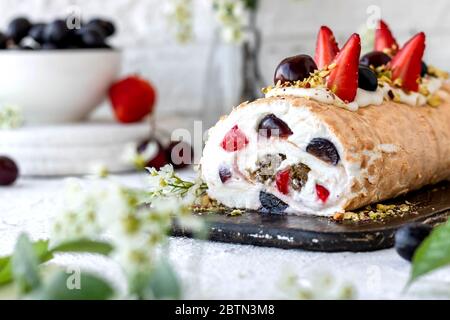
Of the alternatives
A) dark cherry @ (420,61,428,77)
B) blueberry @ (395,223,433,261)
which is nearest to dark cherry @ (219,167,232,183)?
blueberry @ (395,223,433,261)

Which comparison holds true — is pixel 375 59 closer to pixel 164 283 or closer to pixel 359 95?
pixel 359 95

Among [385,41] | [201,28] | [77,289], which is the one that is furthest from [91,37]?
[77,289]

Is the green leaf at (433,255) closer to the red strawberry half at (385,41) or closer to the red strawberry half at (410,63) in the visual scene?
the red strawberry half at (410,63)

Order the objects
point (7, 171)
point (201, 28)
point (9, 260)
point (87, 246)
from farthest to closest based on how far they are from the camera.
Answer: point (201, 28)
point (7, 171)
point (9, 260)
point (87, 246)

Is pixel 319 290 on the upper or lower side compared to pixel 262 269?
upper

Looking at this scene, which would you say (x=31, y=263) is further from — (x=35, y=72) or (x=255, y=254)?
(x=35, y=72)

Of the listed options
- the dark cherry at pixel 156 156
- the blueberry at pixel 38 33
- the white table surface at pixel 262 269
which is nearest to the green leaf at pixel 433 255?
the white table surface at pixel 262 269
